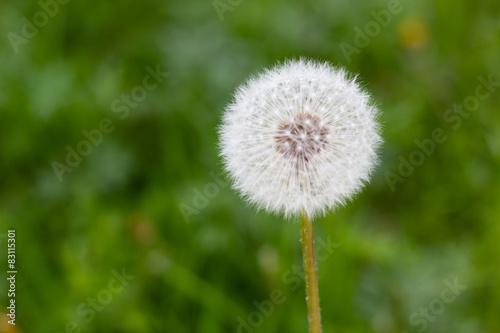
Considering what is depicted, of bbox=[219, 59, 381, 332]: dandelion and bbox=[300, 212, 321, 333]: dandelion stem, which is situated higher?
bbox=[219, 59, 381, 332]: dandelion

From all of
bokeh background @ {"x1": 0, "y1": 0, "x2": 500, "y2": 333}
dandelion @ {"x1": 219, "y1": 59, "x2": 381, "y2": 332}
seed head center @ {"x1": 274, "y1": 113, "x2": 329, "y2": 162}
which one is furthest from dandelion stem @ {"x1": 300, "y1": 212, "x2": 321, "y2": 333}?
bokeh background @ {"x1": 0, "y1": 0, "x2": 500, "y2": 333}

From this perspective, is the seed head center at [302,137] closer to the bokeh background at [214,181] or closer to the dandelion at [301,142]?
the dandelion at [301,142]

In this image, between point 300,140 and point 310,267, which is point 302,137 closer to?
point 300,140

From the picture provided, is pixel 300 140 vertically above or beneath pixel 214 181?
beneath

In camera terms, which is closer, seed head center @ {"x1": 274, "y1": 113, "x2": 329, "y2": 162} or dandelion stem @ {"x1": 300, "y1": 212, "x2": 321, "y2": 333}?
dandelion stem @ {"x1": 300, "y1": 212, "x2": 321, "y2": 333}

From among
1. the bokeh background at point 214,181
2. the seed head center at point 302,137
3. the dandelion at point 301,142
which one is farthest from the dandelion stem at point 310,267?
the bokeh background at point 214,181

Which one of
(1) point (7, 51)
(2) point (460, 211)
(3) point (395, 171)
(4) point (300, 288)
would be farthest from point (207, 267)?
(1) point (7, 51)

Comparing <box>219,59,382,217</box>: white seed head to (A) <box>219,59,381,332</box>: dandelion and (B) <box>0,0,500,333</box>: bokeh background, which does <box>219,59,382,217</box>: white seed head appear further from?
(B) <box>0,0,500,333</box>: bokeh background

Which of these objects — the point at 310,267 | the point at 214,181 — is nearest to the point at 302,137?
the point at 310,267
